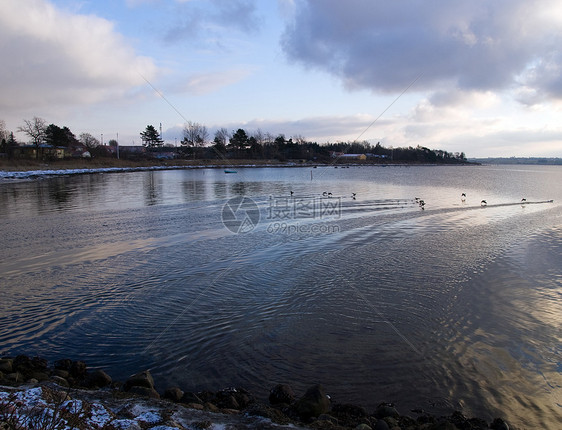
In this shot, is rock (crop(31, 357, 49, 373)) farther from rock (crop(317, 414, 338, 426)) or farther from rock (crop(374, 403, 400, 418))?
rock (crop(374, 403, 400, 418))

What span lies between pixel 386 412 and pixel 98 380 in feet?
14.4

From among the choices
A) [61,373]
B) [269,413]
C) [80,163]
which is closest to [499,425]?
[269,413]

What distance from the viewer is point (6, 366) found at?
5.83m

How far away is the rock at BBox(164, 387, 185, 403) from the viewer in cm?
532

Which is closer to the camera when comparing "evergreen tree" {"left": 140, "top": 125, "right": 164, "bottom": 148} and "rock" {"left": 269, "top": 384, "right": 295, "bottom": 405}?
"rock" {"left": 269, "top": 384, "right": 295, "bottom": 405}

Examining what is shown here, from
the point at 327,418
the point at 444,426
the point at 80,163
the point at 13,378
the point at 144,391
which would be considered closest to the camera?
the point at 444,426

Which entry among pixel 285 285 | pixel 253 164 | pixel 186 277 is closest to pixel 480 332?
pixel 285 285

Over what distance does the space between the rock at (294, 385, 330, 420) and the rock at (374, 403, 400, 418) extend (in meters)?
0.72

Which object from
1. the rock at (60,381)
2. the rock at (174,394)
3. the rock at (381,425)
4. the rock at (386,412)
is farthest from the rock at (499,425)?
the rock at (60,381)

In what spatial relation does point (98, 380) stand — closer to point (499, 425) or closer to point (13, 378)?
point (13, 378)

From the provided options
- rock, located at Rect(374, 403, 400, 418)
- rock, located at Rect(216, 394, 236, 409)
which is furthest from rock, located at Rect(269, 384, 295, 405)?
rock, located at Rect(374, 403, 400, 418)

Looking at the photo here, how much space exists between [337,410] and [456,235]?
571 inches

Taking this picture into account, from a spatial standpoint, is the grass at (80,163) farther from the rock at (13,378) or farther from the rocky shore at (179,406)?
the rocky shore at (179,406)

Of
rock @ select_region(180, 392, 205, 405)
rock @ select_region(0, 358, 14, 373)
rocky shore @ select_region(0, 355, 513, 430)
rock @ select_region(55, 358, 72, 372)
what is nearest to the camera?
rocky shore @ select_region(0, 355, 513, 430)
